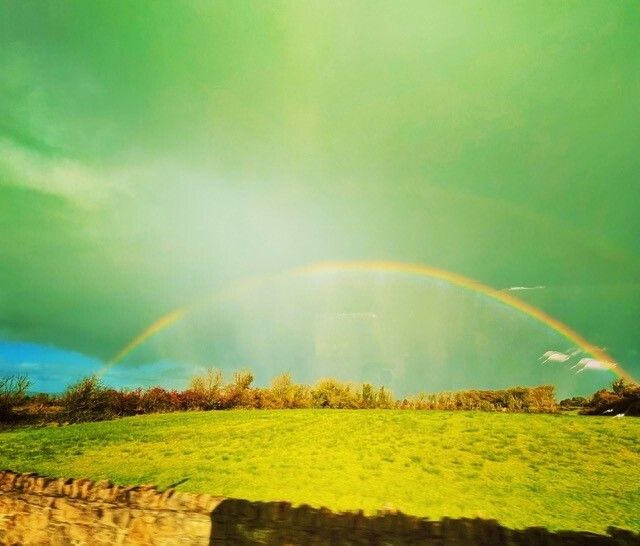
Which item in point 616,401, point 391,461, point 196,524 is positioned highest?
point 616,401

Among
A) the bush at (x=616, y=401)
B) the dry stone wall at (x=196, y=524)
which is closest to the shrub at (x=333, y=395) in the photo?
the bush at (x=616, y=401)

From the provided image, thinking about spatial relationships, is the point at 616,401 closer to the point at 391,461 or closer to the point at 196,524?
the point at 391,461

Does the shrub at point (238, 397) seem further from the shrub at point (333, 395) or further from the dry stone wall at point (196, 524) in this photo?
the dry stone wall at point (196, 524)

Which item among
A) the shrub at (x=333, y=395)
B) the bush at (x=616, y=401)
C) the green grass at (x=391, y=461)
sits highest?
the shrub at (x=333, y=395)

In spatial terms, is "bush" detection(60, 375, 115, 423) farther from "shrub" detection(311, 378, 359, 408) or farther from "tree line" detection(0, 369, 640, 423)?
"shrub" detection(311, 378, 359, 408)

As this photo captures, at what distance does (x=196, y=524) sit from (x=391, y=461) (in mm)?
8676

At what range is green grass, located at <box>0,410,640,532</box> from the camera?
10727 millimetres

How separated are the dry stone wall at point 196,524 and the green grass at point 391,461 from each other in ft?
5.04

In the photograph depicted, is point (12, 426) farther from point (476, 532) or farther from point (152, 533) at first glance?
point (476, 532)

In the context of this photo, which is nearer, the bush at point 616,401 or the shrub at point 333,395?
the bush at point 616,401

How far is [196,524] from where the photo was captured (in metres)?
8.21

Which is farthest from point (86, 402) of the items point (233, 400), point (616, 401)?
point (616, 401)

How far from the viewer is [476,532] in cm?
677

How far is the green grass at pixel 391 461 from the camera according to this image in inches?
422
